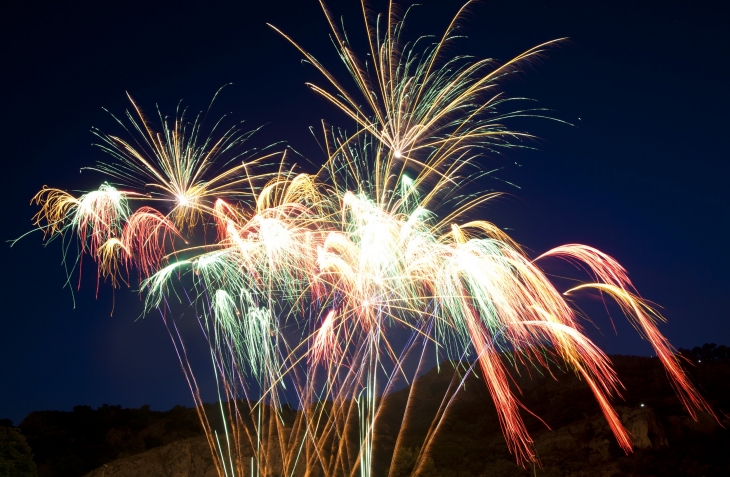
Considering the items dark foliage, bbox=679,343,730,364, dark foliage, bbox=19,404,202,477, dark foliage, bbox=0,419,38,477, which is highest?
dark foliage, bbox=679,343,730,364

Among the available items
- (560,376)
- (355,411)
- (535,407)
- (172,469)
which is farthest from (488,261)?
(355,411)

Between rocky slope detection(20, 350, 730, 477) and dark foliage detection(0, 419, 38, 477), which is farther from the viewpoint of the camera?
rocky slope detection(20, 350, 730, 477)

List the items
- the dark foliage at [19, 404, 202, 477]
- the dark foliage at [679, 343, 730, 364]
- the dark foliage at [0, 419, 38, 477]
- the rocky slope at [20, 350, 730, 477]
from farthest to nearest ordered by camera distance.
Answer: the dark foliage at [679, 343, 730, 364] < the dark foliage at [19, 404, 202, 477] < the rocky slope at [20, 350, 730, 477] < the dark foliage at [0, 419, 38, 477]

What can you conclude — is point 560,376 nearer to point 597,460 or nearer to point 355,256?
point 597,460

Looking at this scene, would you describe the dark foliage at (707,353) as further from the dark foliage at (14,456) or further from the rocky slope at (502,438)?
the dark foliage at (14,456)

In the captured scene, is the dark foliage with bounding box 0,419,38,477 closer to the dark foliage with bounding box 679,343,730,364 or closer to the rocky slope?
the rocky slope

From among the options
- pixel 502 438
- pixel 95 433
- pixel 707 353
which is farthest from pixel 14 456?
pixel 707 353

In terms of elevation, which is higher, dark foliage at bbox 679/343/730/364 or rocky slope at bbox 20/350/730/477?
dark foliage at bbox 679/343/730/364

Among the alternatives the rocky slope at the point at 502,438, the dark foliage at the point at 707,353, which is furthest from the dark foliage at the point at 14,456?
the dark foliage at the point at 707,353

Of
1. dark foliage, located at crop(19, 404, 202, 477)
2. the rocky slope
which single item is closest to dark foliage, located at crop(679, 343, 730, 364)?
the rocky slope

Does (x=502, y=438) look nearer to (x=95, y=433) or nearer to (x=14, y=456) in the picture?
→ (x=14, y=456)

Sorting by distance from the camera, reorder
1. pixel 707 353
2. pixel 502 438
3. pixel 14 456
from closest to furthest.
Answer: pixel 14 456, pixel 502 438, pixel 707 353
